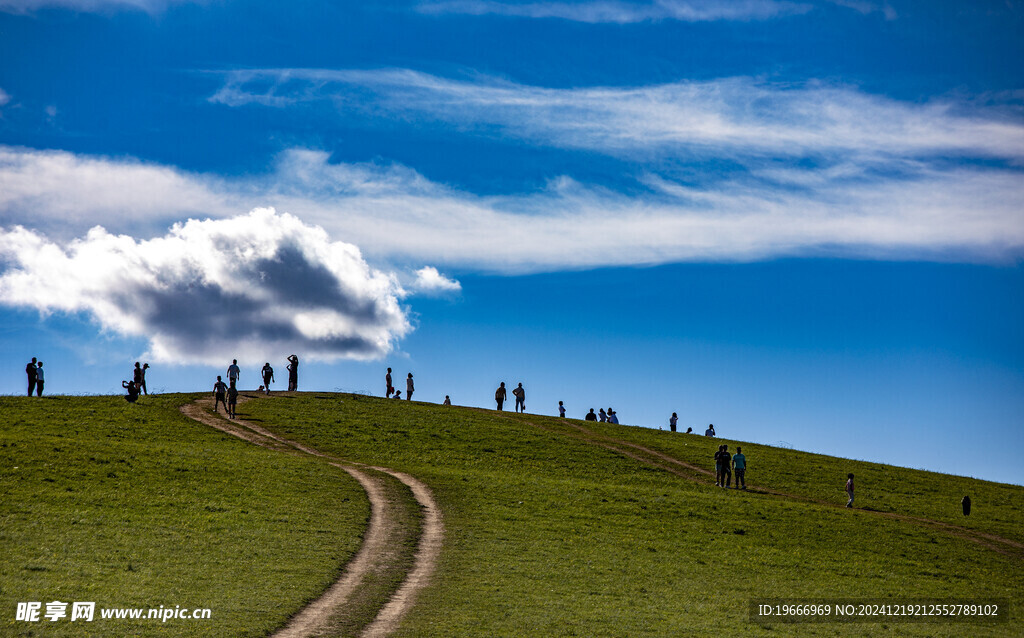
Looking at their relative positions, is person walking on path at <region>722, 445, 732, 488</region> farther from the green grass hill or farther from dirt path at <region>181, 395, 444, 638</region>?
dirt path at <region>181, 395, 444, 638</region>

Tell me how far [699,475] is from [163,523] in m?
33.7

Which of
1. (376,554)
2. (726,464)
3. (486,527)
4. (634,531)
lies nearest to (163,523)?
(376,554)

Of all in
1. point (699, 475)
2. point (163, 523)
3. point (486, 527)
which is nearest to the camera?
point (163, 523)

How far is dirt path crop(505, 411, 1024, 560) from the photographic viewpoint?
42.6m

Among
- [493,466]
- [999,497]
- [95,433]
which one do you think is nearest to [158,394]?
[95,433]

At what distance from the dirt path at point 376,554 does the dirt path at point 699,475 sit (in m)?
18.3

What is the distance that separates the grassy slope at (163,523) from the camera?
22.1 metres

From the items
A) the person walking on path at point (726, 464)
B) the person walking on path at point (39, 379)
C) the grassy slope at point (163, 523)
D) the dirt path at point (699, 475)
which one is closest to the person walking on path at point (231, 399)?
the grassy slope at point (163, 523)

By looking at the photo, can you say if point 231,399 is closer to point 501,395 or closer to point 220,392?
point 220,392

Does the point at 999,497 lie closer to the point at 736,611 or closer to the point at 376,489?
the point at 736,611

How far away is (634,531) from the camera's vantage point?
119 feet

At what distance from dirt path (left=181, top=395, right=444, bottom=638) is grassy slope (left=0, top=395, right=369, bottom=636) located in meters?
0.58

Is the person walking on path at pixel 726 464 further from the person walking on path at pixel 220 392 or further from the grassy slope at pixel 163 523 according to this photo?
the person walking on path at pixel 220 392

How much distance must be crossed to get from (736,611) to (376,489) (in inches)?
793
